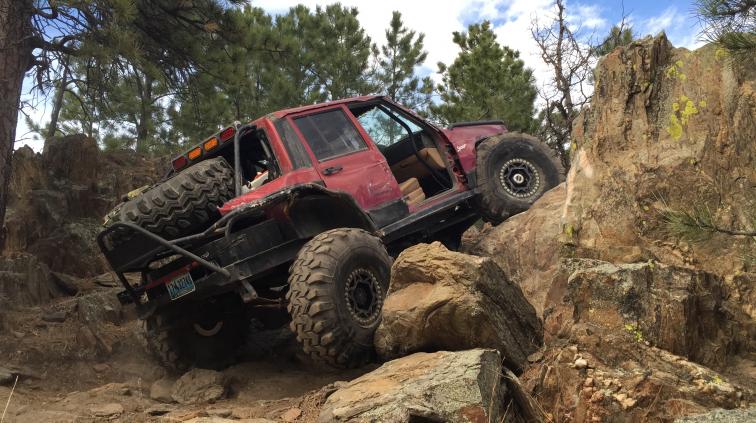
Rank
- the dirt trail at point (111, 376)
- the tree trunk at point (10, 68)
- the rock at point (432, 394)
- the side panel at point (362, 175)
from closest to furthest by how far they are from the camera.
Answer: the rock at point (432, 394) < the dirt trail at point (111, 376) < the side panel at point (362, 175) < the tree trunk at point (10, 68)

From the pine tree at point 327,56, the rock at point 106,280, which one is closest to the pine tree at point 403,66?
the pine tree at point 327,56

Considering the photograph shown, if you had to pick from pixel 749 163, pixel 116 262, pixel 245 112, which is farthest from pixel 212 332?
pixel 245 112

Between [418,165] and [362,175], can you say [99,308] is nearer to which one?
[362,175]

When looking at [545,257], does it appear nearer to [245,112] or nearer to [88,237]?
[88,237]

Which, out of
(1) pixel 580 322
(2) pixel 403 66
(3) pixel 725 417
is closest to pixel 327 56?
(2) pixel 403 66

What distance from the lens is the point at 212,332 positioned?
5.55m

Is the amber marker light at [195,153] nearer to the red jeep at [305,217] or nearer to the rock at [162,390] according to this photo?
the red jeep at [305,217]

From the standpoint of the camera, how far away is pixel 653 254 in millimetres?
3953

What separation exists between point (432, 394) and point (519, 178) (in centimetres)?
420

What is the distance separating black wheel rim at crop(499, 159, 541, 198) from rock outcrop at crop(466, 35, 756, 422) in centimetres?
127

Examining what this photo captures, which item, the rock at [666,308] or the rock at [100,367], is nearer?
the rock at [666,308]

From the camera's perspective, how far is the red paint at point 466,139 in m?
6.41

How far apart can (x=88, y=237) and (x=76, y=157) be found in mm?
1674

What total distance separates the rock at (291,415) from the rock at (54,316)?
4.04 meters
